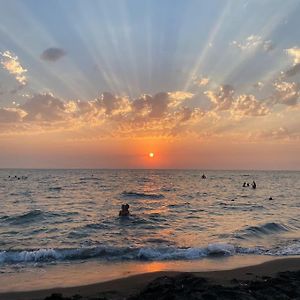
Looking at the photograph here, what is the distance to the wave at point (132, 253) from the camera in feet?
53.9

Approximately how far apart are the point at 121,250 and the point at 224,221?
12.1 m

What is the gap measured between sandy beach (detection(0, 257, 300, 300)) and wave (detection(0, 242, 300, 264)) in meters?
3.06

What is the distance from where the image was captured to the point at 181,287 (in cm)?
1109

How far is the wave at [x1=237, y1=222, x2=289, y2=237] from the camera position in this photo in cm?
2281

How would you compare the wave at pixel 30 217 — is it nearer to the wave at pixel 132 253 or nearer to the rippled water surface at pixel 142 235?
the rippled water surface at pixel 142 235

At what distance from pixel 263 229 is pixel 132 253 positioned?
34.3ft

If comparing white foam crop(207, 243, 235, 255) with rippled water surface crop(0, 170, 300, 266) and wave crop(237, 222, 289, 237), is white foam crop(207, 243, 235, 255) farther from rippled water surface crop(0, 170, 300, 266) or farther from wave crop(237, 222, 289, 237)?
wave crop(237, 222, 289, 237)

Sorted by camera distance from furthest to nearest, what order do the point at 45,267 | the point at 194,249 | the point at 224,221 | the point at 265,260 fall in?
the point at 224,221, the point at 194,249, the point at 265,260, the point at 45,267

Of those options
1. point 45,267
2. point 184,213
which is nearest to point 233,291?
point 45,267

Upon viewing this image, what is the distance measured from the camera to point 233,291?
35.0ft

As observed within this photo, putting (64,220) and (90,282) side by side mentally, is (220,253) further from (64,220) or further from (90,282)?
(64,220)

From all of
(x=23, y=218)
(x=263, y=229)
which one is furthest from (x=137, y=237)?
(x=23, y=218)

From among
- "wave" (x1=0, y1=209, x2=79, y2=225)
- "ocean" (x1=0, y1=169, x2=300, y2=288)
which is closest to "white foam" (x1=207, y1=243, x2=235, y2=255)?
"ocean" (x1=0, y1=169, x2=300, y2=288)

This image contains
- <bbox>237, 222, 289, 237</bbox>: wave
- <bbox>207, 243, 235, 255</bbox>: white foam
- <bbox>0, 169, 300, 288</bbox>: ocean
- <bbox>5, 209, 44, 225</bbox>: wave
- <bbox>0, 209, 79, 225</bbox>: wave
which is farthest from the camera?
<bbox>0, 209, 79, 225</bbox>: wave
